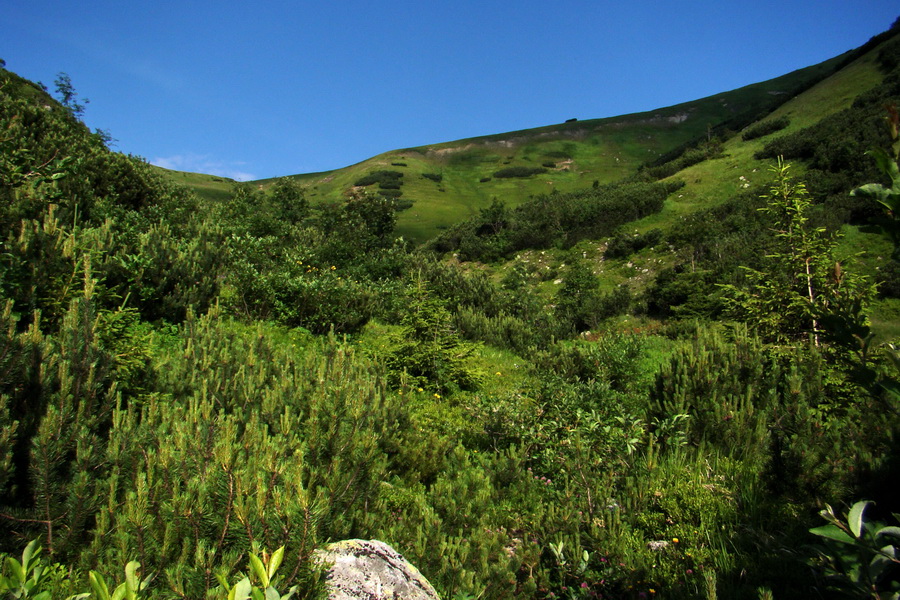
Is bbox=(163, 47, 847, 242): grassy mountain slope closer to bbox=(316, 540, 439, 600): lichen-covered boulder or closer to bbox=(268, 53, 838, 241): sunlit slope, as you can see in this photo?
bbox=(268, 53, 838, 241): sunlit slope

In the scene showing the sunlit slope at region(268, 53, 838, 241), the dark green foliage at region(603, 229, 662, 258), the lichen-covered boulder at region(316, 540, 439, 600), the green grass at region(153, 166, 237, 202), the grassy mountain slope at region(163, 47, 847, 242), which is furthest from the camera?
the sunlit slope at region(268, 53, 838, 241)

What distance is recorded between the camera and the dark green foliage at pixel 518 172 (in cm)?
8238

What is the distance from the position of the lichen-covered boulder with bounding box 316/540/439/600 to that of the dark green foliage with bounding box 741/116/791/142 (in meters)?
38.2

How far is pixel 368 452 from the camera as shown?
3283mm

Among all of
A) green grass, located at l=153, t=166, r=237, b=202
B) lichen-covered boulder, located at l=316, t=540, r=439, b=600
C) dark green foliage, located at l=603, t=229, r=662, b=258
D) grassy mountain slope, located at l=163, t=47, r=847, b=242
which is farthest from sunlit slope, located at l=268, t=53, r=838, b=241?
lichen-covered boulder, located at l=316, t=540, r=439, b=600

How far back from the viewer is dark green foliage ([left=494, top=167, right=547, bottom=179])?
8238 cm

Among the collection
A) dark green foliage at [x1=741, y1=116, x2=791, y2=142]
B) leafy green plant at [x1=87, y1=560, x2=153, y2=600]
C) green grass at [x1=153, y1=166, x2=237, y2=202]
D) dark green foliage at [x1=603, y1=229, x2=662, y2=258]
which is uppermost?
green grass at [x1=153, y1=166, x2=237, y2=202]

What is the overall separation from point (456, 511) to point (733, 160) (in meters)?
34.0

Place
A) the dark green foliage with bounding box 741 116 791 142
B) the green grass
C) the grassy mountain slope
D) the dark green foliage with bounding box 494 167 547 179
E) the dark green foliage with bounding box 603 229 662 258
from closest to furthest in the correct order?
1. the dark green foliage with bounding box 603 229 662 258
2. the dark green foliage with bounding box 741 116 791 142
3. the green grass
4. the grassy mountain slope
5. the dark green foliage with bounding box 494 167 547 179

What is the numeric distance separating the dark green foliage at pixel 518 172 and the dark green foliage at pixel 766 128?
5029 centimetres

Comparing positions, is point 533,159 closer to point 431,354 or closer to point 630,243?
point 630,243

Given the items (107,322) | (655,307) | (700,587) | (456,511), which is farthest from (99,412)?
(655,307)

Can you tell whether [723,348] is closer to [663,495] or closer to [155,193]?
[663,495]

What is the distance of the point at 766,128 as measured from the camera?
31.6 m
